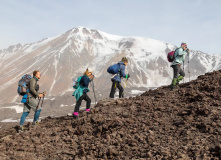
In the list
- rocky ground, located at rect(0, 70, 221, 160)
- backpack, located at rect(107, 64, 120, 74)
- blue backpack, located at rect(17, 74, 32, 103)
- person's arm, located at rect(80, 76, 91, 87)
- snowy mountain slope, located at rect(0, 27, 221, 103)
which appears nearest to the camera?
rocky ground, located at rect(0, 70, 221, 160)

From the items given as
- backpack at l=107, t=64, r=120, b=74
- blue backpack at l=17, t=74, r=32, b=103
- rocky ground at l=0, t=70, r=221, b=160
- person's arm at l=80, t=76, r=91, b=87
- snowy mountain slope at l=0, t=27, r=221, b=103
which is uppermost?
snowy mountain slope at l=0, t=27, r=221, b=103

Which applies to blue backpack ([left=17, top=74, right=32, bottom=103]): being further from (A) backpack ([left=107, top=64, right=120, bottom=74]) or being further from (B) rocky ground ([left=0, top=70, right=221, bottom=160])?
(A) backpack ([left=107, top=64, right=120, bottom=74])

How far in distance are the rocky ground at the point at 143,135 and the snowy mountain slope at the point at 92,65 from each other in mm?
102618

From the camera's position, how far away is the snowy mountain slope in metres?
120

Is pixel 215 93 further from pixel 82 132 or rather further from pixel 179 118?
pixel 82 132

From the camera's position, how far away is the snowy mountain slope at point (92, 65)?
120275mm

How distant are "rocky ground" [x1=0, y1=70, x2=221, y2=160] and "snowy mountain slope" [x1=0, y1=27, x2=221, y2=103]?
102618 millimetres

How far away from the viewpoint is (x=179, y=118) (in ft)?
18.4

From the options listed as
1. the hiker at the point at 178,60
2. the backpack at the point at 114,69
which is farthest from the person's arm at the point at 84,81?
the hiker at the point at 178,60

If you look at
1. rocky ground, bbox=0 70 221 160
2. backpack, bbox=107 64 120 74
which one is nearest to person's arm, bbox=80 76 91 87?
rocky ground, bbox=0 70 221 160

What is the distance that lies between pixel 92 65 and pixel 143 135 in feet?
475

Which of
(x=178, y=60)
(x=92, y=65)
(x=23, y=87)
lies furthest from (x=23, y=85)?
(x=92, y=65)

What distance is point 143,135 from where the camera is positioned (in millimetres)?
4805

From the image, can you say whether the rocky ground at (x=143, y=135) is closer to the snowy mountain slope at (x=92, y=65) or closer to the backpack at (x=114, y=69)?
the backpack at (x=114, y=69)
